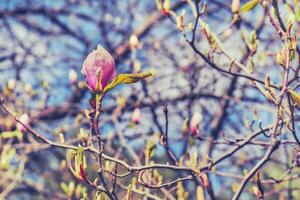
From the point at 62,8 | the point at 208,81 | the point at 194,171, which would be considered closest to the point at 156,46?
the point at 208,81

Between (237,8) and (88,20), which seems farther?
(88,20)

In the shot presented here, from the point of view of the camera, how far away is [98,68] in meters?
1.14

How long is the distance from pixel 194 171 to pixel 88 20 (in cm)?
347

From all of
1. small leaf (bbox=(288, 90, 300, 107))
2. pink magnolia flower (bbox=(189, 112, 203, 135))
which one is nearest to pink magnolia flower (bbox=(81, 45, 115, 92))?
small leaf (bbox=(288, 90, 300, 107))

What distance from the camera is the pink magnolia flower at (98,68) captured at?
3.75 feet

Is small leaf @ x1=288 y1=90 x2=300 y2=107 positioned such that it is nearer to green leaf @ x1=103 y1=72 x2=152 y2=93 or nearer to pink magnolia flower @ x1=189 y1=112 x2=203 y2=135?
green leaf @ x1=103 y1=72 x2=152 y2=93

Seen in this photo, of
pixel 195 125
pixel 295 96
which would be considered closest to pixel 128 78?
pixel 295 96

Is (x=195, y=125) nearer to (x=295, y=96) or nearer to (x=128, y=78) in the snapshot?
(x=295, y=96)

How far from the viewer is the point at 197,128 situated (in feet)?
6.05

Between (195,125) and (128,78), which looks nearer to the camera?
(128,78)

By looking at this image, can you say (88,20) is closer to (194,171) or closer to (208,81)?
(208,81)

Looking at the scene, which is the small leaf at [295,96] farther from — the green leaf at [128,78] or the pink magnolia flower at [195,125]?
the pink magnolia flower at [195,125]

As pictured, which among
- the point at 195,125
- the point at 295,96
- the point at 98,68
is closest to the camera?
the point at 98,68

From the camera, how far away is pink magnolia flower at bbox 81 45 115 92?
114 cm
